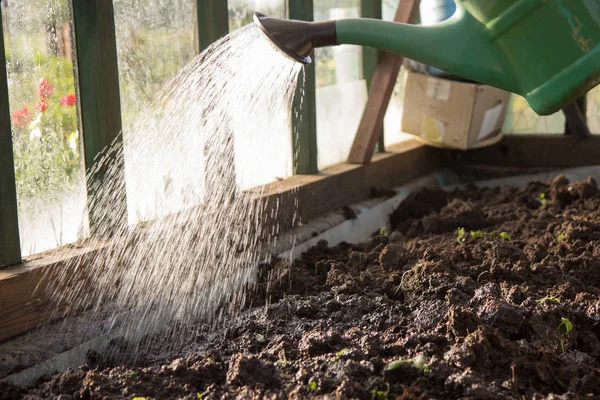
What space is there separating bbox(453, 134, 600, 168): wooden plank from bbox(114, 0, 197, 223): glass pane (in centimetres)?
308

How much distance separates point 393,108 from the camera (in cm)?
596

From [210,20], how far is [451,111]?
2195 millimetres

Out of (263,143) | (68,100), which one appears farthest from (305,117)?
(68,100)

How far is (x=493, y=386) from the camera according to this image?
7.23 ft

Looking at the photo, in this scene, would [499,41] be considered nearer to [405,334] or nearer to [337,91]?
[405,334]

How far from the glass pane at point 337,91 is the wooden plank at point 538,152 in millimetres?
1271

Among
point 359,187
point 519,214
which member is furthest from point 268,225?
point 519,214

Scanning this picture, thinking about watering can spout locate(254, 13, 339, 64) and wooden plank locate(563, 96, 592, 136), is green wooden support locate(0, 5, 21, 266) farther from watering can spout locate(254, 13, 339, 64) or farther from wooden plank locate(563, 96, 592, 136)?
wooden plank locate(563, 96, 592, 136)

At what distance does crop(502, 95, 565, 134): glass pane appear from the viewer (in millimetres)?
6043

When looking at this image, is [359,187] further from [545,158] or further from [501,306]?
[501,306]

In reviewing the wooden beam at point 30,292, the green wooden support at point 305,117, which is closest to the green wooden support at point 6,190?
the wooden beam at point 30,292

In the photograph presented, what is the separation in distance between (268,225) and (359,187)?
3.79 feet

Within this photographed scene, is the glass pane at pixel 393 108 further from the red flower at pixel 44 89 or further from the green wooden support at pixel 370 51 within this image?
the red flower at pixel 44 89

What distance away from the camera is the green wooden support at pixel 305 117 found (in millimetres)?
4391
